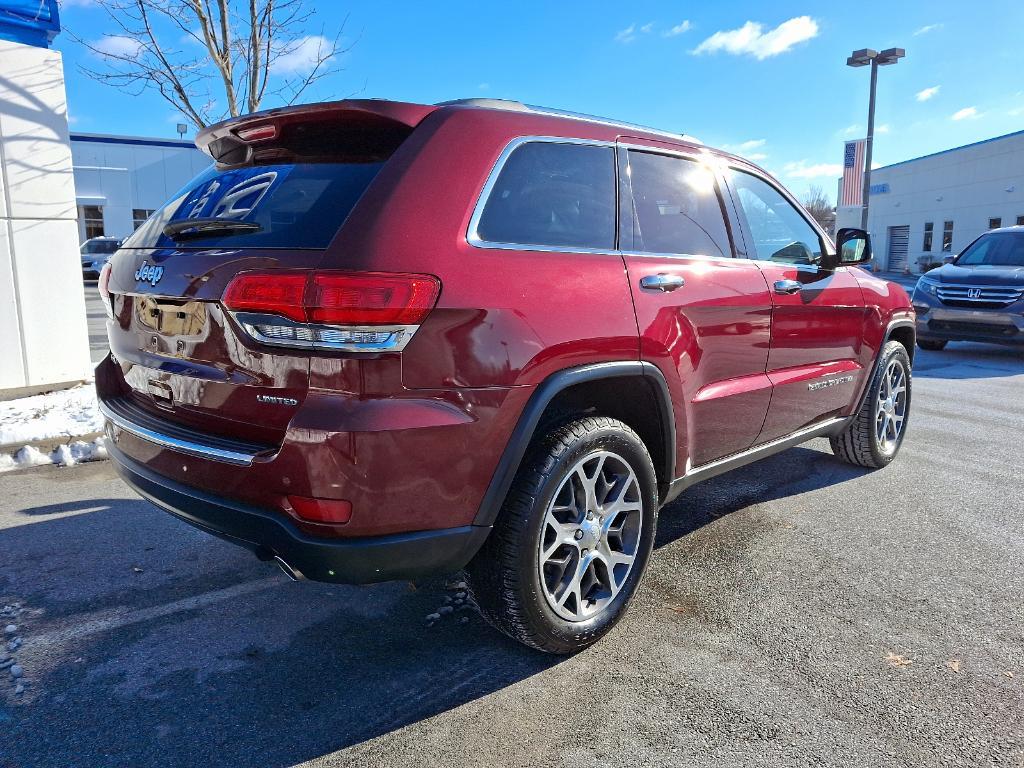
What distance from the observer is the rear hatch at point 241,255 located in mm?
2193

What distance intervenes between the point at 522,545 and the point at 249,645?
1156mm

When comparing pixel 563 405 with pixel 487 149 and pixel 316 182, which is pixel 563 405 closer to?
pixel 487 149

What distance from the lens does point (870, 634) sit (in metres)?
2.85

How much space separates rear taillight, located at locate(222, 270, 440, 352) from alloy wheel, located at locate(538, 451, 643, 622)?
836 mm

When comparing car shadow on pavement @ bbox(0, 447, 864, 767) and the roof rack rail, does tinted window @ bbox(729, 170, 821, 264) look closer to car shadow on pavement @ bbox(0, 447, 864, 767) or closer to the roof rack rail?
the roof rack rail

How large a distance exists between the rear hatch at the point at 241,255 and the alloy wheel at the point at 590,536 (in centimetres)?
104

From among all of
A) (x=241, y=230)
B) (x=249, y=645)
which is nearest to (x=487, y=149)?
(x=241, y=230)

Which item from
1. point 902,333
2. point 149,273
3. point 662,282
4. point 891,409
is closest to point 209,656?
point 149,273

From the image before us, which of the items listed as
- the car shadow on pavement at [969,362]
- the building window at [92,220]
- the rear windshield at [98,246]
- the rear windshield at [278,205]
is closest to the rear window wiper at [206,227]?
the rear windshield at [278,205]

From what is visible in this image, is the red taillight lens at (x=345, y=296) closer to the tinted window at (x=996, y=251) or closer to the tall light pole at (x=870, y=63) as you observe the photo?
the tinted window at (x=996, y=251)

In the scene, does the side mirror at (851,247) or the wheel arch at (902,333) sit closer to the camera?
the side mirror at (851,247)

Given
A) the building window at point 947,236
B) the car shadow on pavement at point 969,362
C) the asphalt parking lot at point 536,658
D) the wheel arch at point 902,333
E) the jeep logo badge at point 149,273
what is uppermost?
the building window at point 947,236

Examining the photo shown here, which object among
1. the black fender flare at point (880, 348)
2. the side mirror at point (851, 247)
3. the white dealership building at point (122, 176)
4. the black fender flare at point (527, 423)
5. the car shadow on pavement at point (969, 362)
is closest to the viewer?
the black fender flare at point (527, 423)

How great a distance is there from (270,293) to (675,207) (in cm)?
186
